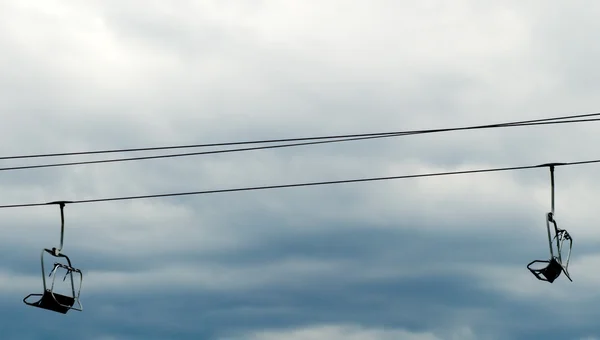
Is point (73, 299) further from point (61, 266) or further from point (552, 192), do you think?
point (552, 192)

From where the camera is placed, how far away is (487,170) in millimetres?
27703

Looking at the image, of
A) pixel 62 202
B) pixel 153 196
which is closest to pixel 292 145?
pixel 153 196

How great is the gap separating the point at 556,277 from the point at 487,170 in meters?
2.91

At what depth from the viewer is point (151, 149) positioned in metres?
28.1

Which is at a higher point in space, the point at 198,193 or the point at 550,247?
the point at 198,193

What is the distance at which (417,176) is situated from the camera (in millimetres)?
27875

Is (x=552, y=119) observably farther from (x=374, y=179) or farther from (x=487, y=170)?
(x=374, y=179)

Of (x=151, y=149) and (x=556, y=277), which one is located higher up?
(x=151, y=149)

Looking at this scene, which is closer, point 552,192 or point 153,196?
point 552,192

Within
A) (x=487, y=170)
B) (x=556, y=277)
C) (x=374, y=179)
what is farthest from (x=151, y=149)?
(x=556, y=277)

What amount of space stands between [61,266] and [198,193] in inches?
151

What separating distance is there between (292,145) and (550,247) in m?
6.43

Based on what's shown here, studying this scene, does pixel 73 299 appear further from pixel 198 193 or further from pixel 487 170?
pixel 487 170

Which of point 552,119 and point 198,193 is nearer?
point 552,119
